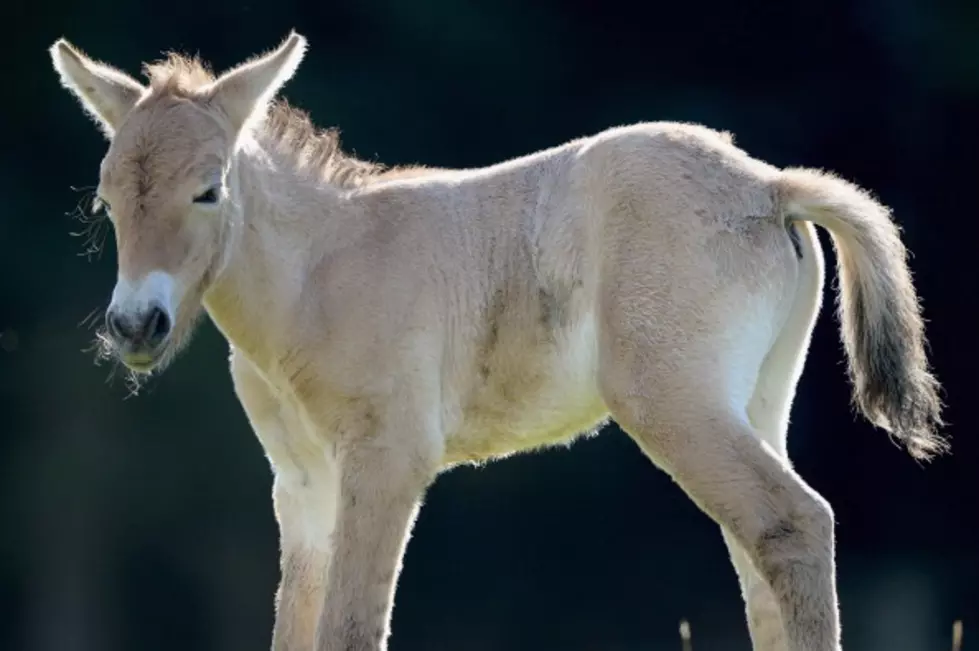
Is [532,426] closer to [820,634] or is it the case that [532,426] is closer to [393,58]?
[820,634]

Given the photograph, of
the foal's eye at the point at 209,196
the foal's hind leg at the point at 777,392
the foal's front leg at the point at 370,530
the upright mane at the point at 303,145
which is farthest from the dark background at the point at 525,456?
the foal's eye at the point at 209,196

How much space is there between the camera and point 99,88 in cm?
432

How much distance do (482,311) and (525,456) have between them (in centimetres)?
317

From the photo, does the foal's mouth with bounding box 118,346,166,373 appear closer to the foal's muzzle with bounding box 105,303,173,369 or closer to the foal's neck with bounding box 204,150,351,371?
the foal's muzzle with bounding box 105,303,173,369

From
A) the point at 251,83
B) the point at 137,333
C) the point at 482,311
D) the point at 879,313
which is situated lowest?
the point at 137,333

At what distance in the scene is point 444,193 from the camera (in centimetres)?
464

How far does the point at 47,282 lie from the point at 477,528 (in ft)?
7.68

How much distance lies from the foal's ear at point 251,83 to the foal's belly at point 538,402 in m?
0.99

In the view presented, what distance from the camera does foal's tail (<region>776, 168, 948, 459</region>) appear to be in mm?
4262

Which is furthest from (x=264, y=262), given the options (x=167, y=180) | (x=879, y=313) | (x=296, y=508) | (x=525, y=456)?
(x=525, y=456)

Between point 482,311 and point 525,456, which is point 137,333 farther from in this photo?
point 525,456

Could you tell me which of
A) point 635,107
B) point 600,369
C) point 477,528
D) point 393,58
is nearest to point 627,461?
point 477,528

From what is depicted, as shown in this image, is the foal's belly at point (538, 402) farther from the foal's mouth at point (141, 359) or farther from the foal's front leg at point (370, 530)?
the foal's mouth at point (141, 359)

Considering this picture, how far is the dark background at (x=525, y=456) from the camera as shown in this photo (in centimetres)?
751
